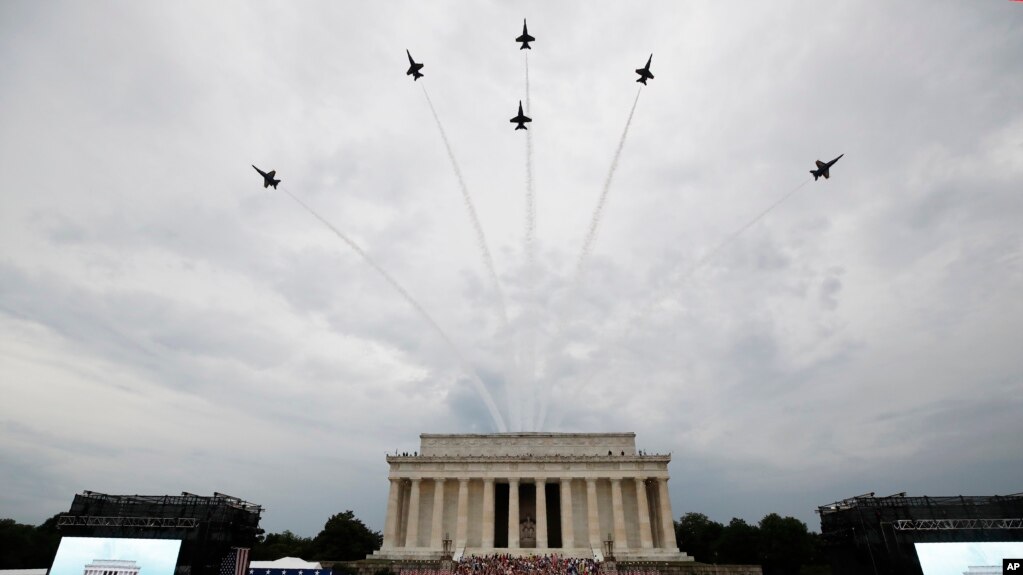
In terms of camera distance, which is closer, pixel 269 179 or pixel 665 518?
pixel 269 179

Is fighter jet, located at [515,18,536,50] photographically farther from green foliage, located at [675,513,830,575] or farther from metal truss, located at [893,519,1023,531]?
green foliage, located at [675,513,830,575]

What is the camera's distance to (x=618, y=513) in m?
58.2

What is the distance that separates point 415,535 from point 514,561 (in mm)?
16151

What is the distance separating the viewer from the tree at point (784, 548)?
238ft

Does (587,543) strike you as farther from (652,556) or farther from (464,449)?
(464,449)

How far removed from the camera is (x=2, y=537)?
5325 cm

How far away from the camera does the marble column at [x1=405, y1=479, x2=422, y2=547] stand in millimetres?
57969

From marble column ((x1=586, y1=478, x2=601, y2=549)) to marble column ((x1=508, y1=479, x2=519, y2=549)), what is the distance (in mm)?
7859

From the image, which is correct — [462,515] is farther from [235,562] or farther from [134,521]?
[134,521]

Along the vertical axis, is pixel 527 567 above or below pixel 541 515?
below

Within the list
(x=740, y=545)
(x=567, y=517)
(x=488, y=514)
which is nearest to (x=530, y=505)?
(x=567, y=517)

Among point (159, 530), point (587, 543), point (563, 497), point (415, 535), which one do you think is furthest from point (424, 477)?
point (159, 530)

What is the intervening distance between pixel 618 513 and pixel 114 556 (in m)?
44.8

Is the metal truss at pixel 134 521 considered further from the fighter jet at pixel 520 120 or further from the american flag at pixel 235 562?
the fighter jet at pixel 520 120
